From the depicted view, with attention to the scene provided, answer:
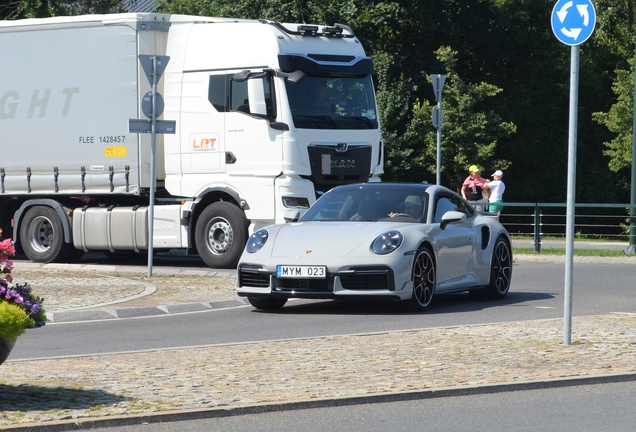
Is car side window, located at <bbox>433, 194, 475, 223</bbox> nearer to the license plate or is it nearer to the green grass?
the license plate

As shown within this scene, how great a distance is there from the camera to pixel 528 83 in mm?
48375

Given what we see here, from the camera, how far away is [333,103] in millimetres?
19906

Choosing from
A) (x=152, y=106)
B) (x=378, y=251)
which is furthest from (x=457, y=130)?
(x=378, y=251)

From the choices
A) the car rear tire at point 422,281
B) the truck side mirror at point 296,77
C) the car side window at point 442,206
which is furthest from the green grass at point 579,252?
the car rear tire at point 422,281

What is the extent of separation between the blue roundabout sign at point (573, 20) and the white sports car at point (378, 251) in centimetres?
361

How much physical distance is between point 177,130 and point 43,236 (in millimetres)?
3445

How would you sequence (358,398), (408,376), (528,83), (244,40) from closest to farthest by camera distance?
(358,398), (408,376), (244,40), (528,83)

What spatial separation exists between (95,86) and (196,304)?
24.9ft

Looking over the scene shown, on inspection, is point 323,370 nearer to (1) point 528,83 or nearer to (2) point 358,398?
(2) point 358,398

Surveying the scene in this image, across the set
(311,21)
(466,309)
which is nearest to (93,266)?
(466,309)

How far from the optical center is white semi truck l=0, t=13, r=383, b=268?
63.5ft

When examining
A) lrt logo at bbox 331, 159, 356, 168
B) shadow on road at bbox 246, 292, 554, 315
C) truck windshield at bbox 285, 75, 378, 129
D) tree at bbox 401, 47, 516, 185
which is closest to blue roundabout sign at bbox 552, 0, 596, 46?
shadow on road at bbox 246, 292, 554, 315

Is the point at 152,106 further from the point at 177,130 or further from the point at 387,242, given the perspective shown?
the point at 387,242

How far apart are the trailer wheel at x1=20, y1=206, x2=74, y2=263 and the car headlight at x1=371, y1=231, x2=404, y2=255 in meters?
9.49
